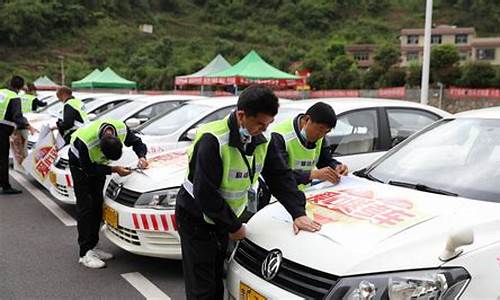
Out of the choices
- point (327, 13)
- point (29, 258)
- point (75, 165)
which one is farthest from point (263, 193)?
point (327, 13)

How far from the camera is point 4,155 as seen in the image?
294 inches

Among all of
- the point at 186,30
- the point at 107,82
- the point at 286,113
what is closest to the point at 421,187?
the point at 286,113

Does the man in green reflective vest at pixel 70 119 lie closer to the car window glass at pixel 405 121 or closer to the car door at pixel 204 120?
the car door at pixel 204 120

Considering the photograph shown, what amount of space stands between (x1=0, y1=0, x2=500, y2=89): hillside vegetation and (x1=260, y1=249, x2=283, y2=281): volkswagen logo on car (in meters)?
43.7

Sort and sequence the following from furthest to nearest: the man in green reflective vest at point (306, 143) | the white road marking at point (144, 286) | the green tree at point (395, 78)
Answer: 1. the green tree at point (395, 78)
2. the white road marking at point (144, 286)
3. the man in green reflective vest at point (306, 143)

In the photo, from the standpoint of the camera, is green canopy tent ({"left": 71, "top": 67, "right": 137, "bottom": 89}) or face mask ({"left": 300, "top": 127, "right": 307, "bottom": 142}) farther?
green canopy tent ({"left": 71, "top": 67, "right": 137, "bottom": 89})

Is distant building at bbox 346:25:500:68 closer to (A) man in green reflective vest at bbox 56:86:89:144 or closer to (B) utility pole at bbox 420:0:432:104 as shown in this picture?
(B) utility pole at bbox 420:0:432:104

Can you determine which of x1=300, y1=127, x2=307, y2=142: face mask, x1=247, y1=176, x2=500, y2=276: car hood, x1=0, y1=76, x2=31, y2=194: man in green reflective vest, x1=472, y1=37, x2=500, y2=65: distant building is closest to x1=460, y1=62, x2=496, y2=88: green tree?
x1=0, y1=76, x2=31, y2=194: man in green reflective vest

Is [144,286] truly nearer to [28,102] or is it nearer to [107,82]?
[28,102]

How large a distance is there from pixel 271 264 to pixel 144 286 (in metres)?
2.02

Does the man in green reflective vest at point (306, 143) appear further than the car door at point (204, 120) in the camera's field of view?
No

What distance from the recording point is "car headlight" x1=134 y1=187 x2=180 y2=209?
4.11 m

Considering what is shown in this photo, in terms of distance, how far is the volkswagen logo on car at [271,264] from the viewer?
231 centimetres

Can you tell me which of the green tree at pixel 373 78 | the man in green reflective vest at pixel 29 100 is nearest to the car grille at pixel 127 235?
the man in green reflective vest at pixel 29 100
